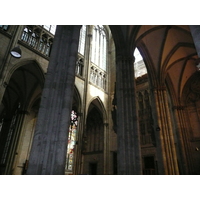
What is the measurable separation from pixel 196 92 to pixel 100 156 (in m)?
10.4

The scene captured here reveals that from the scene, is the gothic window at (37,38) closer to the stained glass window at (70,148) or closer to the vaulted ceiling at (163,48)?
the vaulted ceiling at (163,48)

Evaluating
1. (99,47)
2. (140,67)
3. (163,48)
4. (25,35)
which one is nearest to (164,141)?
(163,48)

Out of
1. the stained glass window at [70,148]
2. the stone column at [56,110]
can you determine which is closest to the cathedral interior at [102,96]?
the stone column at [56,110]

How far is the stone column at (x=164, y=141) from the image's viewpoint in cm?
939

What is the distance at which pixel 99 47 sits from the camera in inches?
742

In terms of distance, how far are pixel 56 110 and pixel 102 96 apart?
1290cm

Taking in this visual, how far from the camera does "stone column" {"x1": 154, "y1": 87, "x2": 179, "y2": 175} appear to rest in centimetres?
939

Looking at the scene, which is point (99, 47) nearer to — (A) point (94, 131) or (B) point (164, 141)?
(A) point (94, 131)

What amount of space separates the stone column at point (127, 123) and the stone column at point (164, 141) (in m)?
4.16

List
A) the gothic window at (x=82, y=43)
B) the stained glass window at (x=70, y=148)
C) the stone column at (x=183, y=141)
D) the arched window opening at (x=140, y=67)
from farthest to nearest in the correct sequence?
the arched window opening at (x=140, y=67), the gothic window at (x=82, y=43), the stained glass window at (x=70, y=148), the stone column at (x=183, y=141)

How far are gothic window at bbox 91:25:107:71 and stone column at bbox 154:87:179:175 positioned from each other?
8466 millimetres

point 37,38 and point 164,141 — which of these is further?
point 37,38

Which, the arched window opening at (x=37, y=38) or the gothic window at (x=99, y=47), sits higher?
the gothic window at (x=99, y=47)

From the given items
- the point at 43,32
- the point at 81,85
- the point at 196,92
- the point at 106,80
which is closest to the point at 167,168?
the point at 196,92
